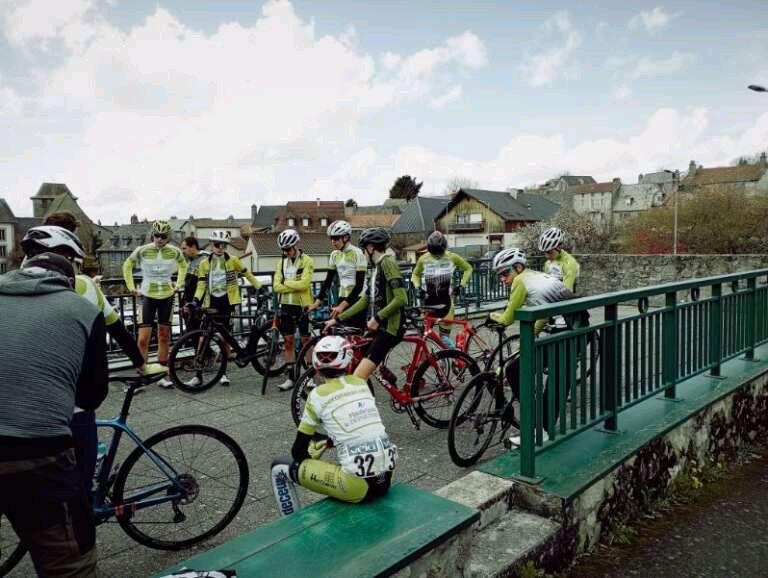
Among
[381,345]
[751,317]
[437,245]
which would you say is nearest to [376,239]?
[381,345]

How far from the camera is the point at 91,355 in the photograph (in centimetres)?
251

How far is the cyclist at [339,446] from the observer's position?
305cm

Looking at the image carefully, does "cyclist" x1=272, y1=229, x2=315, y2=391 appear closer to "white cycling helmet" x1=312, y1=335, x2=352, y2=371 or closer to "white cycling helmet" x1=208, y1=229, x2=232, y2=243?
"white cycling helmet" x1=208, y1=229, x2=232, y2=243

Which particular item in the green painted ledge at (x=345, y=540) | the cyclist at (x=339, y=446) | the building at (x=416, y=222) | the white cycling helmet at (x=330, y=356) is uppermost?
the building at (x=416, y=222)

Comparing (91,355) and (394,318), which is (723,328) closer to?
(394,318)

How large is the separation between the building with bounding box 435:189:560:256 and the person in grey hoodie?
62343 mm

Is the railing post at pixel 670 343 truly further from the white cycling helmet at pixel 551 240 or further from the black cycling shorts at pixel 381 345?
the white cycling helmet at pixel 551 240

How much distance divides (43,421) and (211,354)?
5384 millimetres

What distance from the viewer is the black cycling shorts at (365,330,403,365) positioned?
5.33 metres

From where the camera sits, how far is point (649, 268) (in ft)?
62.7

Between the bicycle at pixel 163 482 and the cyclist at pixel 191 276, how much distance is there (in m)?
4.66

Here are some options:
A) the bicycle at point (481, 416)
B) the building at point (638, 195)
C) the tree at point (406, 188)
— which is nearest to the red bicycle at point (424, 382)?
the bicycle at point (481, 416)

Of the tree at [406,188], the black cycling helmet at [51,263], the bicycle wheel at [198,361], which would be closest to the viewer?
the black cycling helmet at [51,263]

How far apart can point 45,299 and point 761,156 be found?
106 m
